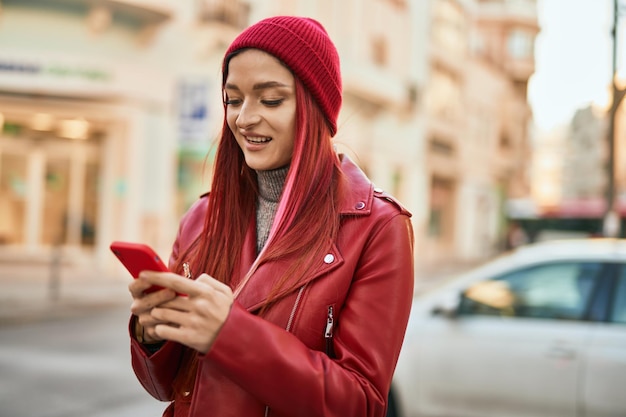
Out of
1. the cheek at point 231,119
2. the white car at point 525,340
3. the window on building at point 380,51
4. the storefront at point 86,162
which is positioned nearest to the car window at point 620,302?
the white car at point 525,340

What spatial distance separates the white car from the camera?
14.2 ft

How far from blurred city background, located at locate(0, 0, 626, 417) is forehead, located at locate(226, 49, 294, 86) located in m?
0.35

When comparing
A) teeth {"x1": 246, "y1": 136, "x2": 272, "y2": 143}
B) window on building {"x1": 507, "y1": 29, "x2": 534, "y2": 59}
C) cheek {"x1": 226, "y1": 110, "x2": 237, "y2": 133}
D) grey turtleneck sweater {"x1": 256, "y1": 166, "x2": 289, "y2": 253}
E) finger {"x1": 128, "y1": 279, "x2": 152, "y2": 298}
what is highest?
window on building {"x1": 507, "y1": 29, "x2": 534, "y2": 59}

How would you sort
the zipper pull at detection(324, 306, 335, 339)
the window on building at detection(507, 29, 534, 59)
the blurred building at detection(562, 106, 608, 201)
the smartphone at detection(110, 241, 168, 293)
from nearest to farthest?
1. the smartphone at detection(110, 241, 168, 293)
2. the zipper pull at detection(324, 306, 335, 339)
3. the window on building at detection(507, 29, 534, 59)
4. the blurred building at detection(562, 106, 608, 201)

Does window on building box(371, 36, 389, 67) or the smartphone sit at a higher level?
window on building box(371, 36, 389, 67)

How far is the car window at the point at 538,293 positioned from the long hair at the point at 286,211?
11.1 feet

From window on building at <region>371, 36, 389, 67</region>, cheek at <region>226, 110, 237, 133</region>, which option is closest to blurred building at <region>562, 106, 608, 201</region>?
window on building at <region>371, 36, 389, 67</region>

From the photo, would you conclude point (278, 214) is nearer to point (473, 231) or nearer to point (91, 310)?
point (91, 310)

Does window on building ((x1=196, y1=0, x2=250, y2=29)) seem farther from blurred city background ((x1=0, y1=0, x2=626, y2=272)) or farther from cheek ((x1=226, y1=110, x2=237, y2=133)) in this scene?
cheek ((x1=226, y1=110, x2=237, y2=133))

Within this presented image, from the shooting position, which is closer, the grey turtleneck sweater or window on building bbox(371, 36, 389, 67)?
the grey turtleneck sweater

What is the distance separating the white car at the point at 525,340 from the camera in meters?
4.33

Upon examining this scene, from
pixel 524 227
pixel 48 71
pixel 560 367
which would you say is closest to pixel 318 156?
pixel 560 367

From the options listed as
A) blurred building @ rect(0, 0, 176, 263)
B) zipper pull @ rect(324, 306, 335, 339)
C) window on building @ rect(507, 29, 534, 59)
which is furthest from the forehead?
window on building @ rect(507, 29, 534, 59)

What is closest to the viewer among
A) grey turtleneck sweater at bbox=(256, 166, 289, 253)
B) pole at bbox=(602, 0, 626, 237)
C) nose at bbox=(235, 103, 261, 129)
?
nose at bbox=(235, 103, 261, 129)
